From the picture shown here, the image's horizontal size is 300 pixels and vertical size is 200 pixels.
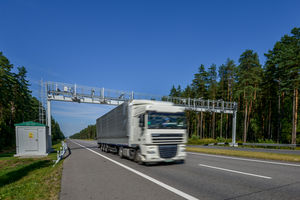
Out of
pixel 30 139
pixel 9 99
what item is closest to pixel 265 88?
pixel 30 139

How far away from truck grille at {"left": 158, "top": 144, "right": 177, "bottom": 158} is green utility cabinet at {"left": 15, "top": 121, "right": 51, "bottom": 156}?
527 inches

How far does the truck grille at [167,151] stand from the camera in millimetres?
8289

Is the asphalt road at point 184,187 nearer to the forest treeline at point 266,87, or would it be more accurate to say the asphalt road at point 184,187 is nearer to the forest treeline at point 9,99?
the forest treeline at point 266,87

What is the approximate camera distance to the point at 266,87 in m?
35.4

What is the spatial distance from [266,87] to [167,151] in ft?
119

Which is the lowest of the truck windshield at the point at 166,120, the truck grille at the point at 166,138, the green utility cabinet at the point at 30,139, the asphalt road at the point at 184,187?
the green utility cabinet at the point at 30,139

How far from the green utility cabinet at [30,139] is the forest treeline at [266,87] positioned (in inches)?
1167

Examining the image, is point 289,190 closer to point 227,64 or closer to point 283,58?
point 283,58

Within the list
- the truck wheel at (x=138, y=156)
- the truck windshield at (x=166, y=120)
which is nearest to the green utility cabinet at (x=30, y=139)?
the truck wheel at (x=138, y=156)

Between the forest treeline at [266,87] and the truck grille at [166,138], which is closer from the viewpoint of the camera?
the truck grille at [166,138]

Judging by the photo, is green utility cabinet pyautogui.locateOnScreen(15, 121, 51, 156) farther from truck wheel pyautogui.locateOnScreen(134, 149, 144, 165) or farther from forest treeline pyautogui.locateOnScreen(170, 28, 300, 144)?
forest treeline pyautogui.locateOnScreen(170, 28, 300, 144)

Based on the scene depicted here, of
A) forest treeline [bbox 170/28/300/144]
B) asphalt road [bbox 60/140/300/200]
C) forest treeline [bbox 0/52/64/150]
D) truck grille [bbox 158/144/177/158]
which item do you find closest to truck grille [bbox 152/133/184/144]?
truck grille [bbox 158/144/177/158]

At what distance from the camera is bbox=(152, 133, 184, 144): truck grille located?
8.15 metres

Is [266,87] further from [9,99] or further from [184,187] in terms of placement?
[9,99]
